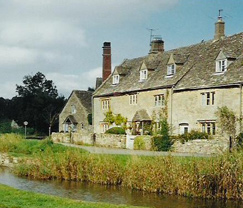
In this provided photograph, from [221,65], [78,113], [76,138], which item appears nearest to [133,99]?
[76,138]

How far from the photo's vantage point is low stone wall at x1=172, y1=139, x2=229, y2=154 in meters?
29.8

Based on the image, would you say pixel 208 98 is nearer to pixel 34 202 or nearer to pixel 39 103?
pixel 34 202

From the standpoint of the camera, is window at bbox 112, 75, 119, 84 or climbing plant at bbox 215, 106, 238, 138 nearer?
climbing plant at bbox 215, 106, 238, 138

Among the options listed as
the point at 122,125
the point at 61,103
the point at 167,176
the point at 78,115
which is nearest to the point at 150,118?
the point at 122,125

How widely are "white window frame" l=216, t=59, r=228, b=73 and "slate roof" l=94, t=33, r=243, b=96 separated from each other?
41cm

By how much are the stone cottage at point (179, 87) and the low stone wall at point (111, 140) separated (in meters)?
4.21

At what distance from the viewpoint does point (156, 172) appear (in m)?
19.7

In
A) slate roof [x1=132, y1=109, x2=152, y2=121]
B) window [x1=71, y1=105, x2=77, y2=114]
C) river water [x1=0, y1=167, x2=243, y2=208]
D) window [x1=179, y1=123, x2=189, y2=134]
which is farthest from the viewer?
window [x1=71, y1=105, x2=77, y2=114]

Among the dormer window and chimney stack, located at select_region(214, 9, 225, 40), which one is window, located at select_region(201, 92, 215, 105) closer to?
chimney stack, located at select_region(214, 9, 225, 40)

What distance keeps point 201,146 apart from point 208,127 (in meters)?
4.61

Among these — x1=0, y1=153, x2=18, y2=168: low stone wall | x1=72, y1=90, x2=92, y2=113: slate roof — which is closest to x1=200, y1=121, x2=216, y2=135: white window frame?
x1=0, y1=153, x2=18, y2=168: low stone wall

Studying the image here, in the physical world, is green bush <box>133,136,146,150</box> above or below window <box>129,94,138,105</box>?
below

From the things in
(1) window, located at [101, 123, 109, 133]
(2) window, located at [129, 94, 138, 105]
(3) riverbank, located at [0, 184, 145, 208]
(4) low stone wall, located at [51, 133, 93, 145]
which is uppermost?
(2) window, located at [129, 94, 138, 105]

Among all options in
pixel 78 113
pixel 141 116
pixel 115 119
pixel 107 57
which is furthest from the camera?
pixel 78 113
